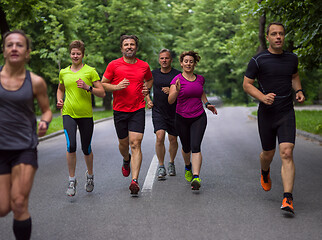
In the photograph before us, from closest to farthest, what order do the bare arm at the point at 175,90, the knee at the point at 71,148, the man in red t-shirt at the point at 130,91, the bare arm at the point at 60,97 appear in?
the bare arm at the point at 60,97, the knee at the point at 71,148, the bare arm at the point at 175,90, the man in red t-shirt at the point at 130,91

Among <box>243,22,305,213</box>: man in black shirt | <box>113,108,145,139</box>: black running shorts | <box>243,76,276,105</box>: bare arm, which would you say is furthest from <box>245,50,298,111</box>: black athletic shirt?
<box>113,108,145,139</box>: black running shorts

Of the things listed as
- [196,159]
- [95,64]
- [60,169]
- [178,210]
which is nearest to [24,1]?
[60,169]

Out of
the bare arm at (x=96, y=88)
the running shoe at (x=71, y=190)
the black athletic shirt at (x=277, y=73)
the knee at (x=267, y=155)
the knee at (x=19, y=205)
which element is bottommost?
the running shoe at (x=71, y=190)

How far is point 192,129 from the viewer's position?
20.8 ft

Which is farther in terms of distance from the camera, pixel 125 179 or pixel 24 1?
pixel 24 1

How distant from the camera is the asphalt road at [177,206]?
4.44m

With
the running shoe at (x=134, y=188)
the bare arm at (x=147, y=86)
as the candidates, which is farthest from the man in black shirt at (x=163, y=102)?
the running shoe at (x=134, y=188)

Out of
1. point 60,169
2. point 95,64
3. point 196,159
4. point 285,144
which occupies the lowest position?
point 95,64

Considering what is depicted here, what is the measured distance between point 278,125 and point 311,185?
1.83 meters

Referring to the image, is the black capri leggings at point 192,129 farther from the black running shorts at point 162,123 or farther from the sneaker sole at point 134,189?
the sneaker sole at point 134,189

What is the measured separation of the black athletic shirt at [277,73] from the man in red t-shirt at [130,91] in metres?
1.64

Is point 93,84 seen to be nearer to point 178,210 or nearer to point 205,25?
point 178,210

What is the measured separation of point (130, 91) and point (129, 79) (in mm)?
163

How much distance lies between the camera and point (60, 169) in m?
8.53
